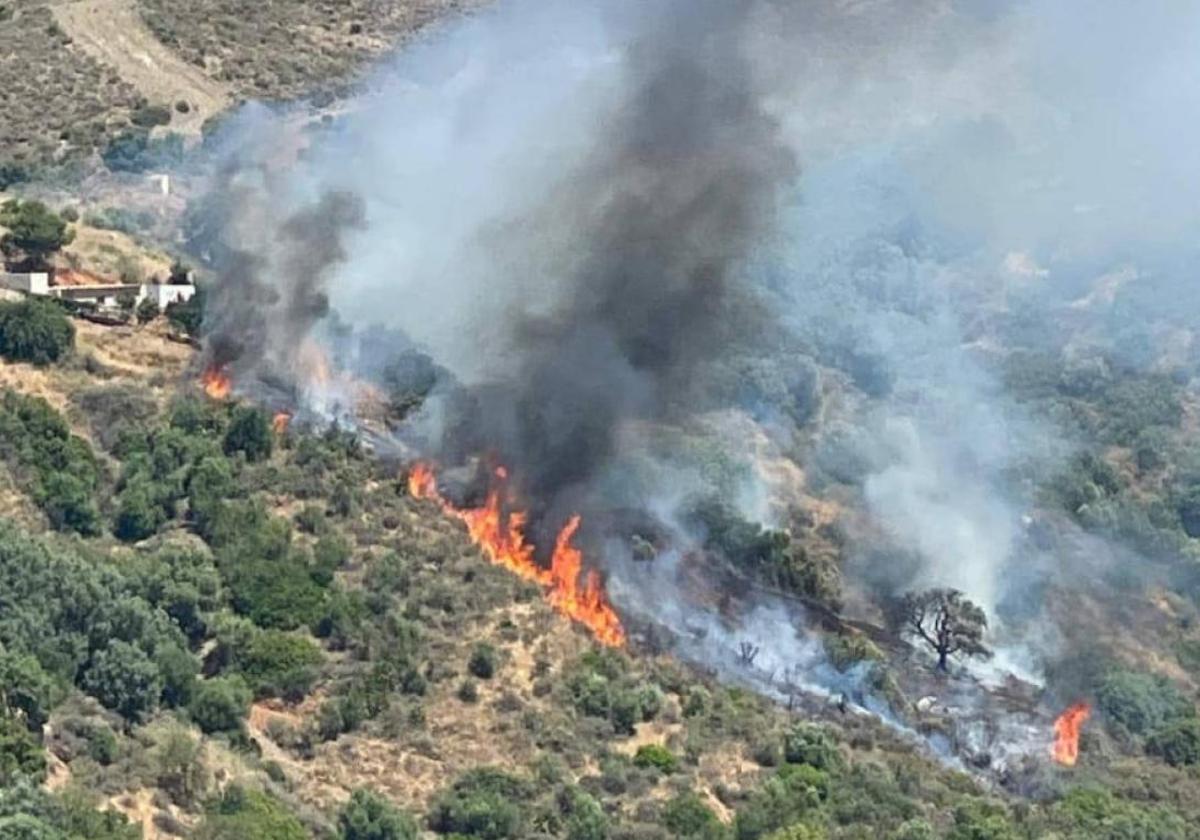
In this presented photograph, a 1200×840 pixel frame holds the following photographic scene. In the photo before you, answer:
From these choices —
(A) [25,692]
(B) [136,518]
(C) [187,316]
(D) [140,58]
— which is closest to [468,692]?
(B) [136,518]

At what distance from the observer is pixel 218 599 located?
59.3 m

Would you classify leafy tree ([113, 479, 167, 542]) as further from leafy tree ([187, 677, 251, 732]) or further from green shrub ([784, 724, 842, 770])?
green shrub ([784, 724, 842, 770])

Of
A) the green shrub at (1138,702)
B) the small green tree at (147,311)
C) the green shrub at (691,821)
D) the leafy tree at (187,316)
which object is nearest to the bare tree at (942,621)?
the green shrub at (1138,702)

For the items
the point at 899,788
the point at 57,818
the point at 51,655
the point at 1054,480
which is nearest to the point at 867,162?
the point at 1054,480

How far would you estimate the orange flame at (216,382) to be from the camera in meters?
73.5

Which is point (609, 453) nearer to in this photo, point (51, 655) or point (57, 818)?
point (51, 655)

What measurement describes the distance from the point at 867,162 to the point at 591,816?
72.0 meters

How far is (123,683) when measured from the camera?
166ft

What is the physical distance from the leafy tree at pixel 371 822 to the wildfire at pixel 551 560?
1405 cm

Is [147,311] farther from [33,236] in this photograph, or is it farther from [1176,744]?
[1176,744]

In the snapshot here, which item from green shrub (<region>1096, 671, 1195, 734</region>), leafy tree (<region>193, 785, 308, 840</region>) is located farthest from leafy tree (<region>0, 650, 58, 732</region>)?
green shrub (<region>1096, 671, 1195, 734</region>)

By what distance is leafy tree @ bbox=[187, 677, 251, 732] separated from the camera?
5172 centimetres

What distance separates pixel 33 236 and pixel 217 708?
3428 centimetres

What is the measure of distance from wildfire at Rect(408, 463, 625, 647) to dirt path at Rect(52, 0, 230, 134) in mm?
45279
